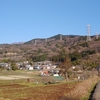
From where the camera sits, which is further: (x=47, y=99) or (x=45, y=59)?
(x=45, y=59)

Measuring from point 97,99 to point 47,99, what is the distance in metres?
4.11

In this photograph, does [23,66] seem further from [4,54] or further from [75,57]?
[4,54]

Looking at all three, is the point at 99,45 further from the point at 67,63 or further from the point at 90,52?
the point at 67,63

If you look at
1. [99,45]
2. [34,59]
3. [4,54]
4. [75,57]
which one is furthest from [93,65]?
[4,54]

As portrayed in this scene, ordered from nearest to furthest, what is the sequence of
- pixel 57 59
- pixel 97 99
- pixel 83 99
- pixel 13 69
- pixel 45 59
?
pixel 97 99 < pixel 83 99 < pixel 13 69 < pixel 57 59 < pixel 45 59

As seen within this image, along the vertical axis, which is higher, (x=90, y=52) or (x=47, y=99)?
(x=90, y=52)

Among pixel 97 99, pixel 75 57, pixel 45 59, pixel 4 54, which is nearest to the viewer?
pixel 97 99

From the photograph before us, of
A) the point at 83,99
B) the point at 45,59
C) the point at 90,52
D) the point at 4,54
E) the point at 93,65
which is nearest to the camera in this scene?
the point at 83,99

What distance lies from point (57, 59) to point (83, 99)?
12195 centimetres

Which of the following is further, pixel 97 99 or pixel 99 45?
pixel 99 45

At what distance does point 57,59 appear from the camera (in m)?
140

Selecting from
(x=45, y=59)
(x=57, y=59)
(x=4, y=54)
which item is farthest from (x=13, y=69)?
(x=4, y=54)

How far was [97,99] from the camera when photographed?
53.3 feet

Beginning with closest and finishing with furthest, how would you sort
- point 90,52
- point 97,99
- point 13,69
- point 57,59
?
point 97,99, point 13,69, point 90,52, point 57,59
